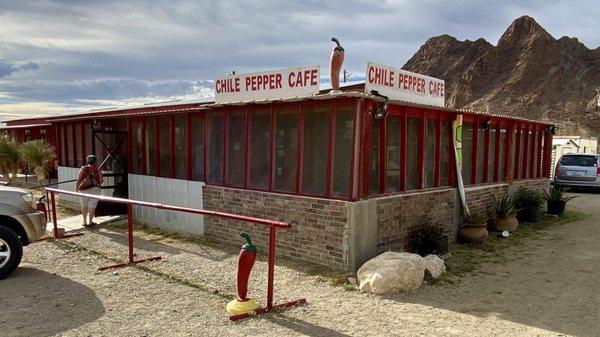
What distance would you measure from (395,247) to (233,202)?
3.00m

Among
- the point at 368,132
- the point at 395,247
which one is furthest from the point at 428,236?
the point at 368,132

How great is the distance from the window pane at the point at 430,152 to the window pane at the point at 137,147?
6.54 metres

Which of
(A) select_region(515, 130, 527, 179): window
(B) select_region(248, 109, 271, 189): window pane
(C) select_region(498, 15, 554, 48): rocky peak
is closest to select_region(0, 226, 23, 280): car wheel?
(B) select_region(248, 109, 271, 189): window pane

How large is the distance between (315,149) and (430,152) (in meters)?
2.46

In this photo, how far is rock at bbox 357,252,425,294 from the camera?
19.7ft

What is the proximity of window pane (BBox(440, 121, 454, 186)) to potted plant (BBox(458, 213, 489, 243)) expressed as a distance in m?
0.86

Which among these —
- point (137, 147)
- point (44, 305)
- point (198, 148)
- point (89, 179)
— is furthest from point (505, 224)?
point (89, 179)

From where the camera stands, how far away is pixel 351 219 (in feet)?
22.2

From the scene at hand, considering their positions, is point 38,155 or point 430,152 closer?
point 430,152

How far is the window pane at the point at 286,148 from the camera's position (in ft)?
25.1

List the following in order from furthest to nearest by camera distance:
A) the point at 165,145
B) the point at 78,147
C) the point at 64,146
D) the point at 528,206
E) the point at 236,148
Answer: the point at 64,146 → the point at 78,147 → the point at 528,206 → the point at 165,145 → the point at 236,148

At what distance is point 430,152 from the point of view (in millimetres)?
8633

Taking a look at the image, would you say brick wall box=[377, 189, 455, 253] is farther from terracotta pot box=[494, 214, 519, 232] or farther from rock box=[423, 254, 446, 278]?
terracotta pot box=[494, 214, 519, 232]

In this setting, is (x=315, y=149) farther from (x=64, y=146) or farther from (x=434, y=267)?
(x=64, y=146)
